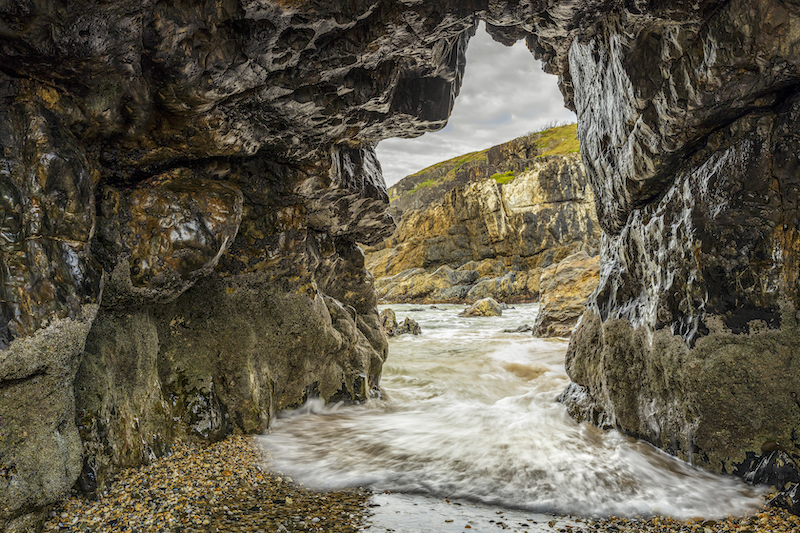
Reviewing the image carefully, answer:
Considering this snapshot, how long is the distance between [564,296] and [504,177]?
36.3 meters

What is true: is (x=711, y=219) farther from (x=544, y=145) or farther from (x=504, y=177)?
(x=544, y=145)

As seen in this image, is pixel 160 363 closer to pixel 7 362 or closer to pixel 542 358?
pixel 7 362

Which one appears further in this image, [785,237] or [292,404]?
[292,404]

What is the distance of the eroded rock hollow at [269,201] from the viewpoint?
266 centimetres

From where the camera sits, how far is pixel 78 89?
2920 mm

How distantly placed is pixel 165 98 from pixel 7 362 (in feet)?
6.94

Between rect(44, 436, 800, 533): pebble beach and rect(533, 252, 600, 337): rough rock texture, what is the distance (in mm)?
10719

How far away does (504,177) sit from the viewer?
48219 millimetres

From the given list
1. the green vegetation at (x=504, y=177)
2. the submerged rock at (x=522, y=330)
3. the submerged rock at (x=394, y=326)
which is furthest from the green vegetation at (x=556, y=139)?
the submerged rock at (x=394, y=326)

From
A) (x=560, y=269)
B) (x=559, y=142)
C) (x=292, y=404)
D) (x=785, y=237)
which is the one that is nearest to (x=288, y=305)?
(x=292, y=404)

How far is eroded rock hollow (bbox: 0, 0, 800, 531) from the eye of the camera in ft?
8.71

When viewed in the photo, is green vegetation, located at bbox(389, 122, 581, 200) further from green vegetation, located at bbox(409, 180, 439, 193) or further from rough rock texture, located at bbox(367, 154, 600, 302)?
rough rock texture, located at bbox(367, 154, 600, 302)

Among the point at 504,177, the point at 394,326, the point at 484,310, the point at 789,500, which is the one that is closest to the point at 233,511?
the point at 789,500

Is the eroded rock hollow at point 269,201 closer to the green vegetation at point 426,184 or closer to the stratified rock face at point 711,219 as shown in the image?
the stratified rock face at point 711,219
